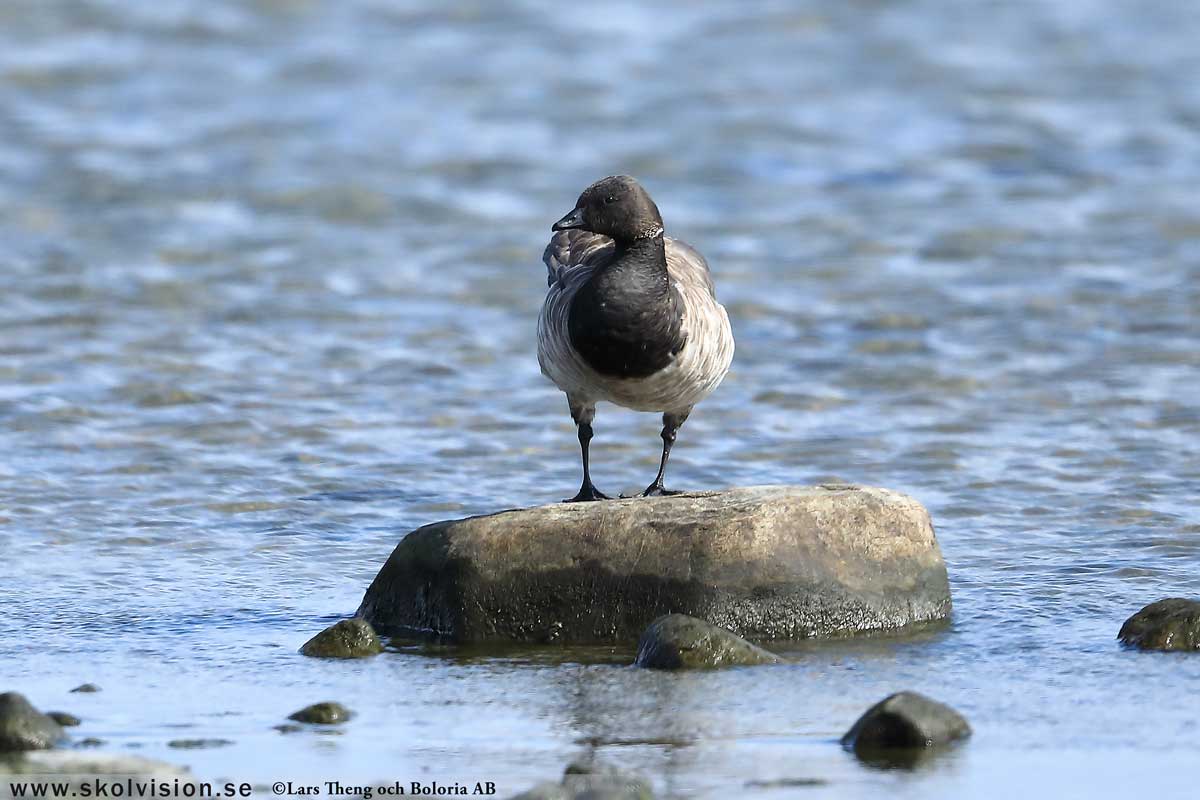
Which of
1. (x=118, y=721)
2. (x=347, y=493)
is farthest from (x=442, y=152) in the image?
(x=118, y=721)

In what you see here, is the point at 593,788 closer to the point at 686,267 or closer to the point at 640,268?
the point at 640,268

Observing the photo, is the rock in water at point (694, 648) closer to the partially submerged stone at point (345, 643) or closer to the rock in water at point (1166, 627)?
the partially submerged stone at point (345, 643)

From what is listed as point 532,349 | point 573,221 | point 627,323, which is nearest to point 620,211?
point 573,221

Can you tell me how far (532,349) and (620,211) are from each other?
17.4 ft

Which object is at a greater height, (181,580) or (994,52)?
(994,52)

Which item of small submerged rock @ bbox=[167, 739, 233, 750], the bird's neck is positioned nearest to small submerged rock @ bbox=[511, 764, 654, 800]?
small submerged rock @ bbox=[167, 739, 233, 750]

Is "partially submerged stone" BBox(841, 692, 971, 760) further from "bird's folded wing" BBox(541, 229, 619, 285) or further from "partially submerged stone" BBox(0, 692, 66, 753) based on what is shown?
"bird's folded wing" BBox(541, 229, 619, 285)

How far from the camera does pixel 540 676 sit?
727 cm

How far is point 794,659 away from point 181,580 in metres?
3.12

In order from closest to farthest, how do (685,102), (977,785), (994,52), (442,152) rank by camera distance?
(977,785) → (442,152) → (685,102) → (994,52)

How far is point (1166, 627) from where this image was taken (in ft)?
24.5

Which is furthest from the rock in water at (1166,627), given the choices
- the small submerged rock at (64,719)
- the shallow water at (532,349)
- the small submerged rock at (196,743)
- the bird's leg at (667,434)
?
the small submerged rock at (64,719)

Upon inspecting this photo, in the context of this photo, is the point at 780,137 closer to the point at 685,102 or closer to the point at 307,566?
the point at 685,102

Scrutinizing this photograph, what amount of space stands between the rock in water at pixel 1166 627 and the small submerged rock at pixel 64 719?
12.9ft
